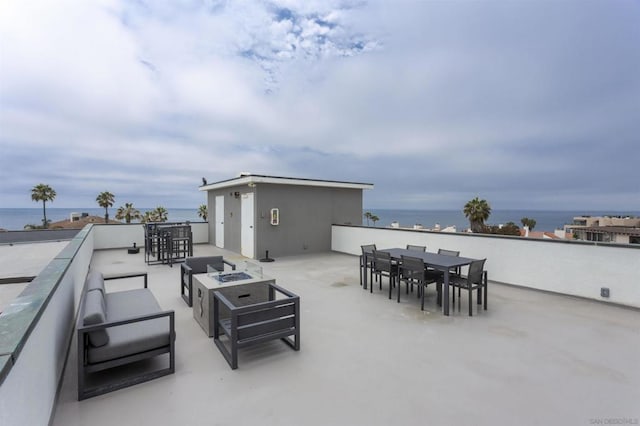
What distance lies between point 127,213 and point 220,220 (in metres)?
12.3

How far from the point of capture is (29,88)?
8266mm

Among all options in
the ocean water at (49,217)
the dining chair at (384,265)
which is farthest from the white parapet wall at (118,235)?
the ocean water at (49,217)

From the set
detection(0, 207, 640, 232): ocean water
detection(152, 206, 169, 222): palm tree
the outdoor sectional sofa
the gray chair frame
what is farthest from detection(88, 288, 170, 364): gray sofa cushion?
detection(0, 207, 640, 232): ocean water

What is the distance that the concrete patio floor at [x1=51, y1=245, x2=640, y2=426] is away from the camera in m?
2.12

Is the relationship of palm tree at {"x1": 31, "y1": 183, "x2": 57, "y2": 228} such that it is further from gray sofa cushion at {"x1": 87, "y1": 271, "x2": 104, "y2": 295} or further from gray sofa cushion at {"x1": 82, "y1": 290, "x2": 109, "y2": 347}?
gray sofa cushion at {"x1": 82, "y1": 290, "x2": 109, "y2": 347}

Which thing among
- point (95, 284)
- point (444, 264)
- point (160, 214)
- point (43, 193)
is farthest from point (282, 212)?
point (43, 193)

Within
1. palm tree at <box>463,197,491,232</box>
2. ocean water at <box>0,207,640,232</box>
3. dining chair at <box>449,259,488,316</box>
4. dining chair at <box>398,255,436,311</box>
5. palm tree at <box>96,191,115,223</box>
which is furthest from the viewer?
ocean water at <box>0,207,640,232</box>

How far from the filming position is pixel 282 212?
365 inches

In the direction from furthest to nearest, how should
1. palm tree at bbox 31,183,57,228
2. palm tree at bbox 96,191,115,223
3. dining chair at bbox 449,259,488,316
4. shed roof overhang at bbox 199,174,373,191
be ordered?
palm tree at bbox 31,183,57,228
palm tree at bbox 96,191,115,223
shed roof overhang at bbox 199,174,373,191
dining chair at bbox 449,259,488,316

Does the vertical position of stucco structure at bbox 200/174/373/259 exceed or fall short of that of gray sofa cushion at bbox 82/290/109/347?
it exceeds it

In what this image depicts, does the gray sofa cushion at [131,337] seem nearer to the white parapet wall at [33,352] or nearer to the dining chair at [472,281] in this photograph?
the white parapet wall at [33,352]

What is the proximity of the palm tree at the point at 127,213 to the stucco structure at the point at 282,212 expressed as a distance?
39.5 ft

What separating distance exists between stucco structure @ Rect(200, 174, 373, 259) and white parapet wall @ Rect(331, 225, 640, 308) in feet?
12.9

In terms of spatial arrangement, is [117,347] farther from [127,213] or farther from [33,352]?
[127,213]
